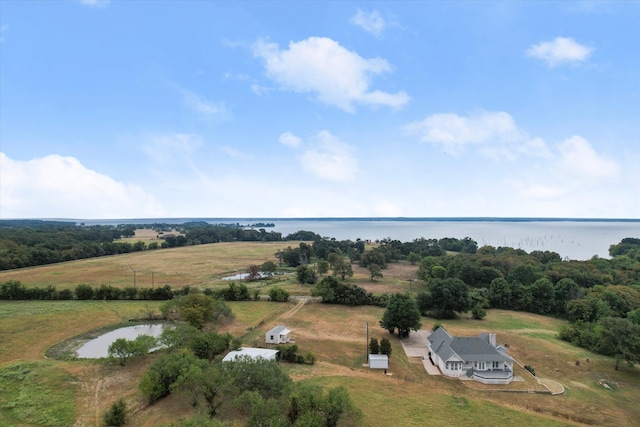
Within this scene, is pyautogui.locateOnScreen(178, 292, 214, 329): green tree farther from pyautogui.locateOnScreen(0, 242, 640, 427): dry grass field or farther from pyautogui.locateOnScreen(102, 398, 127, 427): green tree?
pyautogui.locateOnScreen(102, 398, 127, 427): green tree

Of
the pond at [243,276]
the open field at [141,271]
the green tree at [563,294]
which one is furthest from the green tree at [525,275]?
the open field at [141,271]

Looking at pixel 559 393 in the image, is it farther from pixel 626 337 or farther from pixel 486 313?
pixel 486 313

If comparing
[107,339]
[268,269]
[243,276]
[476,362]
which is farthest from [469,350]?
[243,276]

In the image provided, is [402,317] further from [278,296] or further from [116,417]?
[116,417]

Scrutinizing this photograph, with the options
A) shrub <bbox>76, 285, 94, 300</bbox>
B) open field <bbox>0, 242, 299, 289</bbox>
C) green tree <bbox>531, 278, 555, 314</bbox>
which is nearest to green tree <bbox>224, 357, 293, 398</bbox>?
shrub <bbox>76, 285, 94, 300</bbox>

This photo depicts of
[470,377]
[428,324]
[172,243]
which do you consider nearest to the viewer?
[470,377]

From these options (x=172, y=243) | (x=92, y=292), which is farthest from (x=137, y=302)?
(x=172, y=243)
